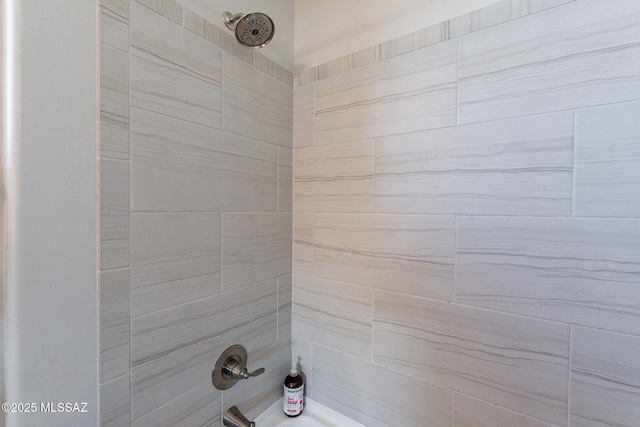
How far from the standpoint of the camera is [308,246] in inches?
48.9

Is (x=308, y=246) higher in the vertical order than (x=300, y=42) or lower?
lower

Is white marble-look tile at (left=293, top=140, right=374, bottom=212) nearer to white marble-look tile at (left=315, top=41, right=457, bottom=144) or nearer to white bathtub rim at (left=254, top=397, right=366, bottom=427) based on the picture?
white marble-look tile at (left=315, top=41, right=457, bottom=144)

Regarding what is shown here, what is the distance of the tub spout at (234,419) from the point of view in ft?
3.30

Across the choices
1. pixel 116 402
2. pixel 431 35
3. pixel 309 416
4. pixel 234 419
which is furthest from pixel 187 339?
pixel 431 35

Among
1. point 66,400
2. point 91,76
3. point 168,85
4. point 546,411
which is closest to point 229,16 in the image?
point 168,85

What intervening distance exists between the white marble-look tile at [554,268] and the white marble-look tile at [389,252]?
5 cm

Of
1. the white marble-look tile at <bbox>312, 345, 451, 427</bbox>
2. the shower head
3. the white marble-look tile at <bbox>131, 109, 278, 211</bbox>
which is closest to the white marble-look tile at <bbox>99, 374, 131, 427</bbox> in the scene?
the white marble-look tile at <bbox>131, 109, 278, 211</bbox>

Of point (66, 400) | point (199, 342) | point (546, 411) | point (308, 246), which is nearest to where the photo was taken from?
point (66, 400)

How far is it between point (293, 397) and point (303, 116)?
1.13 meters

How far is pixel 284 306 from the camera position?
126cm

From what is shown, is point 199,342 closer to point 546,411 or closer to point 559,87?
point 546,411

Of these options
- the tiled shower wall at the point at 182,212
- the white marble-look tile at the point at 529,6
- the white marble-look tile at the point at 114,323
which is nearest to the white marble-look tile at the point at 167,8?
the tiled shower wall at the point at 182,212

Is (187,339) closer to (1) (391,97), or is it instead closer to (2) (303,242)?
(2) (303,242)

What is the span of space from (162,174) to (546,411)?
1.21 meters
